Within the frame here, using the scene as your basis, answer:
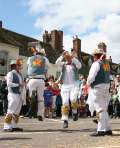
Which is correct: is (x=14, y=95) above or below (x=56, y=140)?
above

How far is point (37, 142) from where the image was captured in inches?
445

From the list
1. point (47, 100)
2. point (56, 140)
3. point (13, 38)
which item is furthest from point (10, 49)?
point (56, 140)

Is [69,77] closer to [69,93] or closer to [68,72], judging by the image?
[68,72]

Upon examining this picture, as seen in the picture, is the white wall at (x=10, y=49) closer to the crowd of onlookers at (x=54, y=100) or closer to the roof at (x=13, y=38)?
the roof at (x=13, y=38)

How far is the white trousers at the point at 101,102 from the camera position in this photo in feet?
40.8

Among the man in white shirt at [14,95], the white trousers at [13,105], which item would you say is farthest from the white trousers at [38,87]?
the white trousers at [13,105]

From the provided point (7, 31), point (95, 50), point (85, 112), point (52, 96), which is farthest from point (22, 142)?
point (7, 31)

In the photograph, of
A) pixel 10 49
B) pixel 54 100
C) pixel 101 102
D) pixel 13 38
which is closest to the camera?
pixel 101 102

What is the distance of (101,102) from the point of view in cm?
1258

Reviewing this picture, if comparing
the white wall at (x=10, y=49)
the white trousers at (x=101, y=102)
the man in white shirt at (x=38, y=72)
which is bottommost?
the white trousers at (x=101, y=102)

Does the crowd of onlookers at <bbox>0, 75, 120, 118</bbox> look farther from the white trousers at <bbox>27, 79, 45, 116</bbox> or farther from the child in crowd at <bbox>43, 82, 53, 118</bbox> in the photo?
the white trousers at <bbox>27, 79, 45, 116</bbox>

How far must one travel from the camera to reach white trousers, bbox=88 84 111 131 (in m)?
12.4

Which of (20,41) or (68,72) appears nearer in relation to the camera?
(68,72)

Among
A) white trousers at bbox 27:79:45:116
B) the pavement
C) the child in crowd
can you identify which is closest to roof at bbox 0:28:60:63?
the child in crowd
